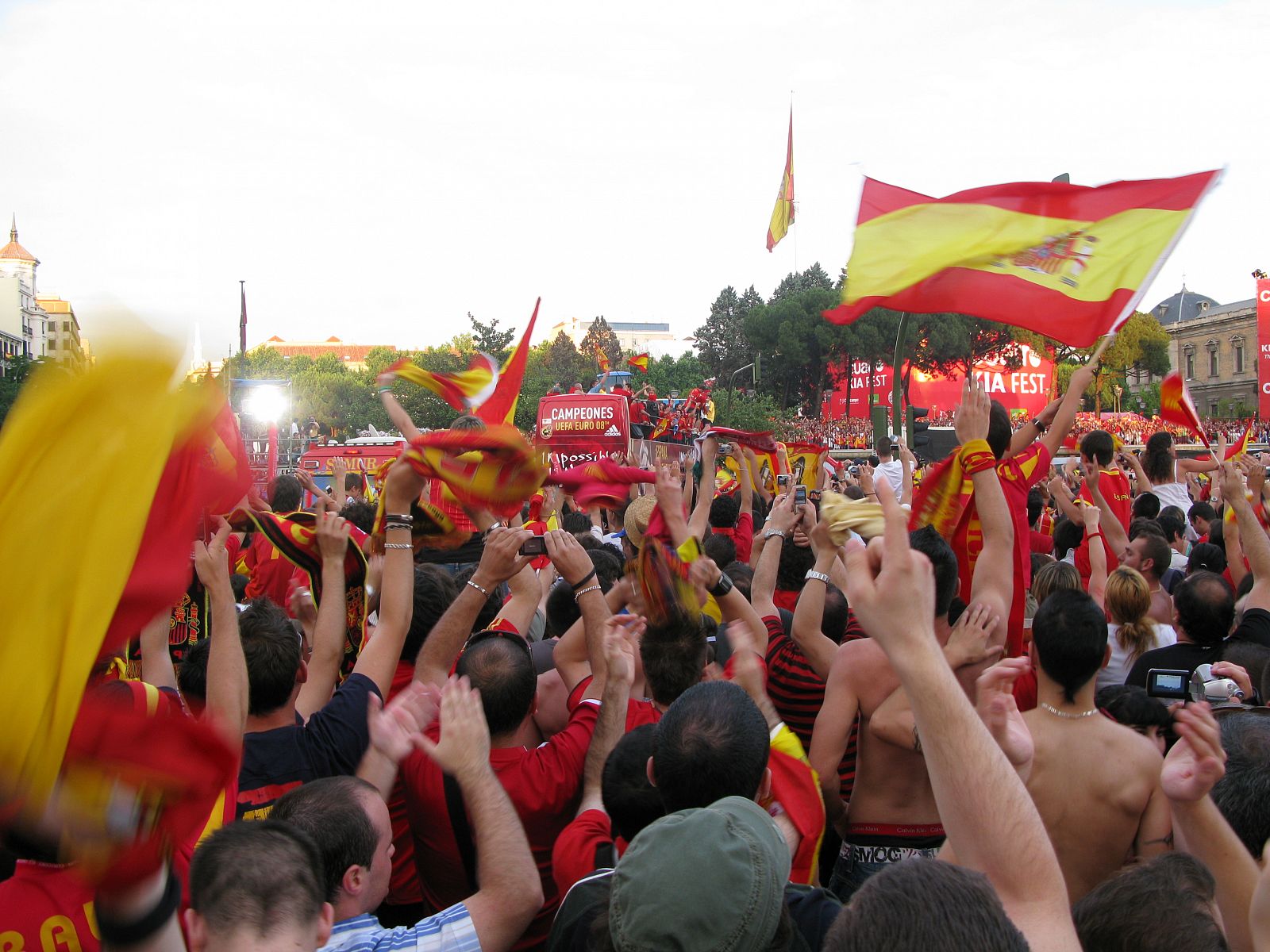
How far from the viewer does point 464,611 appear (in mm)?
3518

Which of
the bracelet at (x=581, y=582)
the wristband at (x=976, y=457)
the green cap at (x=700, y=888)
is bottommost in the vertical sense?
the green cap at (x=700, y=888)

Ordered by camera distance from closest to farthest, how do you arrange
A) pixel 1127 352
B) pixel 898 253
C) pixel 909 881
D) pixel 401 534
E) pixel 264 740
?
1. pixel 909 881
2. pixel 264 740
3. pixel 401 534
4. pixel 898 253
5. pixel 1127 352

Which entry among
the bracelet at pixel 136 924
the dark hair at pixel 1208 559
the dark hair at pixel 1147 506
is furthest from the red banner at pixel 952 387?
the bracelet at pixel 136 924

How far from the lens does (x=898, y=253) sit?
5621mm

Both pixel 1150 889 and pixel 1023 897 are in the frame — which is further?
pixel 1150 889

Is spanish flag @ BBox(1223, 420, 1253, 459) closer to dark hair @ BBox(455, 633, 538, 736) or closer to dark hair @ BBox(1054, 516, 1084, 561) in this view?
dark hair @ BBox(1054, 516, 1084, 561)

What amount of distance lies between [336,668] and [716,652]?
5.28 feet

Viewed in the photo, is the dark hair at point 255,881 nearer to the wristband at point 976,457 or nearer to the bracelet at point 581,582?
the bracelet at point 581,582

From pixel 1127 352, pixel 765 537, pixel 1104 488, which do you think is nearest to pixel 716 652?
pixel 765 537

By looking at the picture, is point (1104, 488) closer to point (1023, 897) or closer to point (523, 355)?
point (523, 355)

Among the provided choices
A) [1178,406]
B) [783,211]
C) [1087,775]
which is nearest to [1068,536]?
[1178,406]

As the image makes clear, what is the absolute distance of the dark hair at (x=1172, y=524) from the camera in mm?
7516

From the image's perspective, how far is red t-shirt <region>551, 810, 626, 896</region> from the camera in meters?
2.69

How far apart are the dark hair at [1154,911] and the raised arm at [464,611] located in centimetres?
207
